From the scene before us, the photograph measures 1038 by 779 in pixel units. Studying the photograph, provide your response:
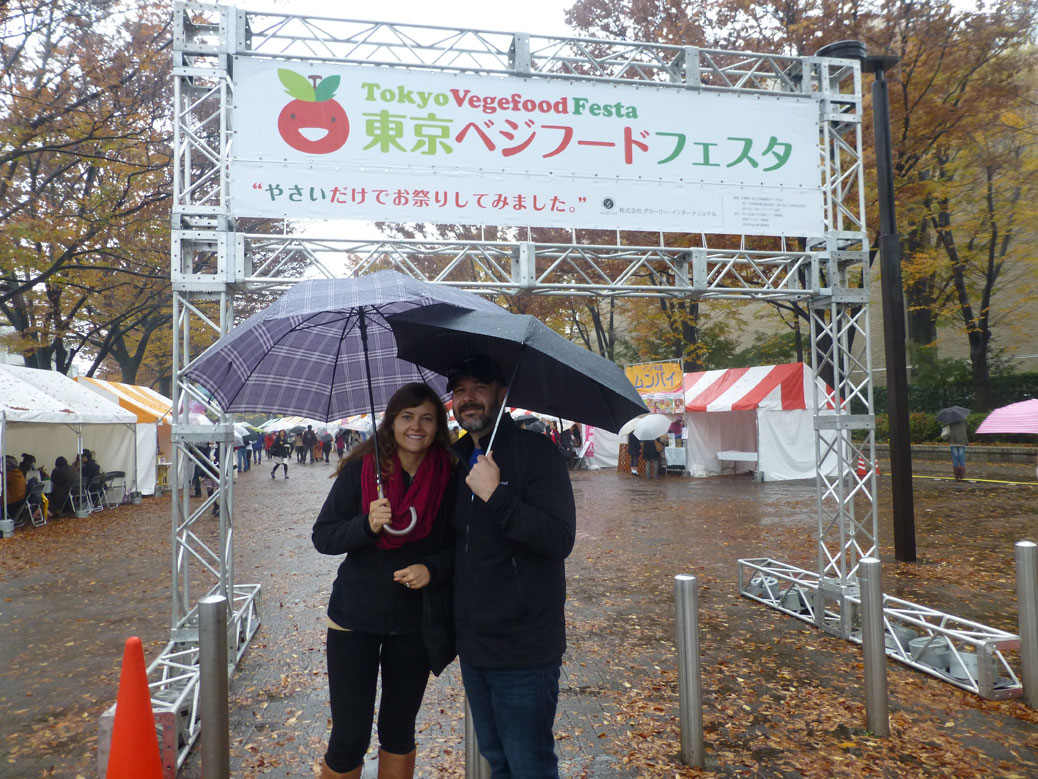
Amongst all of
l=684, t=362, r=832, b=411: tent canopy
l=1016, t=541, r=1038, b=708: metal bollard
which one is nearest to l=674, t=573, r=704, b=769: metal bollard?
l=1016, t=541, r=1038, b=708: metal bollard

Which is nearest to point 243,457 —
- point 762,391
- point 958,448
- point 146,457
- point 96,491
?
point 146,457

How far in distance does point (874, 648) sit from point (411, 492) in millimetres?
3128

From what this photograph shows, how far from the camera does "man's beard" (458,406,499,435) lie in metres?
2.49

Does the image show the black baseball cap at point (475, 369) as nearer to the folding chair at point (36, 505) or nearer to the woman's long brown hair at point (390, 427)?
the woman's long brown hair at point (390, 427)

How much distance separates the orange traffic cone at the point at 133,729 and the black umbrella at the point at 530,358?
1570 millimetres

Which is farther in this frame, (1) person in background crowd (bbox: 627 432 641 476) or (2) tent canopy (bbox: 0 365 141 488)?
(1) person in background crowd (bbox: 627 432 641 476)

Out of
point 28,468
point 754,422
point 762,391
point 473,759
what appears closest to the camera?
point 473,759

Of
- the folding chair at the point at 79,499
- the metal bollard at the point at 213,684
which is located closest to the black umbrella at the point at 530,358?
the metal bollard at the point at 213,684

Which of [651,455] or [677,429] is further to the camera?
[677,429]

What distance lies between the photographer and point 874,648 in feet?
13.8

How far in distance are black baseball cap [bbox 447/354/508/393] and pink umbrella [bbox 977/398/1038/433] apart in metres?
8.99

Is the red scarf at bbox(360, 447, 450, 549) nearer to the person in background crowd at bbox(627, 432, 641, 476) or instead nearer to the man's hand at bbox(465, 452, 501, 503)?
the man's hand at bbox(465, 452, 501, 503)

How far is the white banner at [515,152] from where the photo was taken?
18.2ft

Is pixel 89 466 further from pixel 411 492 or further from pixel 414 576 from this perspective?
pixel 414 576
